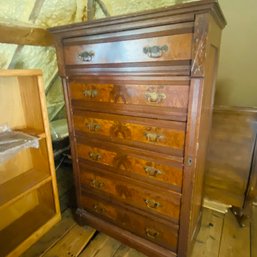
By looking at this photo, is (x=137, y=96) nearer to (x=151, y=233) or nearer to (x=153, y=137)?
(x=153, y=137)

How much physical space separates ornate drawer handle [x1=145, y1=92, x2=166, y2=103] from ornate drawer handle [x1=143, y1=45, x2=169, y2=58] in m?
0.16

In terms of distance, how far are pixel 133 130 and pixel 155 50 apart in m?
0.40

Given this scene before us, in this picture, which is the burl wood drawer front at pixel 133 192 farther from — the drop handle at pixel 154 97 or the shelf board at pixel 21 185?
the drop handle at pixel 154 97

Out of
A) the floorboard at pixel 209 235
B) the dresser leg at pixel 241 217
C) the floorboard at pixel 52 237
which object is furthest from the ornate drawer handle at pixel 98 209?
the dresser leg at pixel 241 217

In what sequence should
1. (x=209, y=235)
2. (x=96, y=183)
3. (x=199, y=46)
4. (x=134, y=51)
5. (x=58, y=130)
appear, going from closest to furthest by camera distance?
1. (x=199, y=46)
2. (x=134, y=51)
3. (x=96, y=183)
4. (x=209, y=235)
5. (x=58, y=130)

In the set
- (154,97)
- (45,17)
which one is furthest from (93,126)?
(45,17)

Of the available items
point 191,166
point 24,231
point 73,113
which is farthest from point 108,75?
point 24,231

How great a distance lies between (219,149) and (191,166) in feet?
2.21

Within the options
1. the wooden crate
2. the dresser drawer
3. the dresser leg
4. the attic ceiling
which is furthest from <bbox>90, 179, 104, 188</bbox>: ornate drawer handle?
the dresser leg

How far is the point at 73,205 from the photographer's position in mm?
1767

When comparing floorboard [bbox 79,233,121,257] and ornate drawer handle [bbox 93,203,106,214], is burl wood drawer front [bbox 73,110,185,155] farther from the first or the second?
floorboard [bbox 79,233,121,257]

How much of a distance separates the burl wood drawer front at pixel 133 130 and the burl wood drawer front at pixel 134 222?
444 millimetres

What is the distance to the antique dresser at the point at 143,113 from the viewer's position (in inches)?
33.4

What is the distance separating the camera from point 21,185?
1256 mm
